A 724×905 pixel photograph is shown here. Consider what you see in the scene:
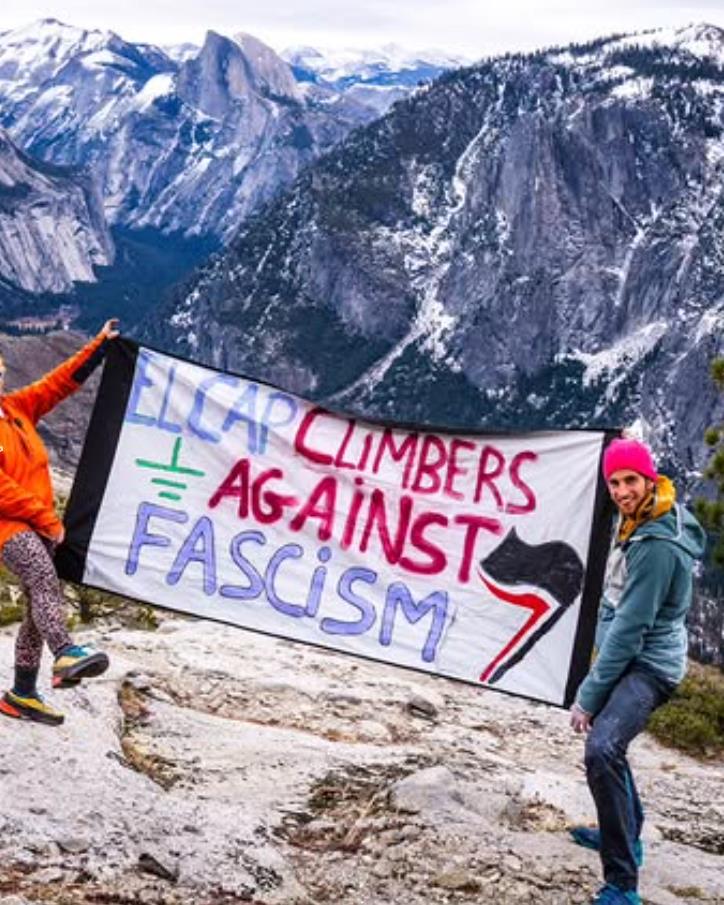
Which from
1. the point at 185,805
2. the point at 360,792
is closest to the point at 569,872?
the point at 360,792

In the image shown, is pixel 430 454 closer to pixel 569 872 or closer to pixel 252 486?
pixel 252 486

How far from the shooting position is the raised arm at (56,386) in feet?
29.8

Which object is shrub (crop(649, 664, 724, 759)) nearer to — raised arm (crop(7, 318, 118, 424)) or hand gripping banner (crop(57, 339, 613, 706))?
hand gripping banner (crop(57, 339, 613, 706))

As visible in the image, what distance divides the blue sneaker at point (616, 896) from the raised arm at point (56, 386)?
5.35 m

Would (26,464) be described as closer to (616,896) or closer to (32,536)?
(32,536)

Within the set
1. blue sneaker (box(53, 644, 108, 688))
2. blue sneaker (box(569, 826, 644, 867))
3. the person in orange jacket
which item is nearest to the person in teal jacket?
blue sneaker (box(569, 826, 644, 867))

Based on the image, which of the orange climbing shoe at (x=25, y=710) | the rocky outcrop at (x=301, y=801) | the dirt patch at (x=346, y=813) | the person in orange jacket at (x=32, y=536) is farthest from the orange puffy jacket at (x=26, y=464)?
the dirt patch at (x=346, y=813)

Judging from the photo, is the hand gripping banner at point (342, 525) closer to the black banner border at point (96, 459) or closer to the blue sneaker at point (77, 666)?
the black banner border at point (96, 459)

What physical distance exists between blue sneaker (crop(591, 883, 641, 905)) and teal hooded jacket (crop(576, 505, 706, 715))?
3.83 ft

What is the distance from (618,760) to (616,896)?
2.92 ft

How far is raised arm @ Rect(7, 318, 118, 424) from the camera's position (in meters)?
9.09

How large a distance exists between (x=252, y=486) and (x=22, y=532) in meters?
2.30

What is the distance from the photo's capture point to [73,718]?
32.6 ft

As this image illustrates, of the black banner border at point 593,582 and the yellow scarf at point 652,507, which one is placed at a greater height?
the yellow scarf at point 652,507
